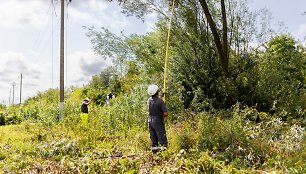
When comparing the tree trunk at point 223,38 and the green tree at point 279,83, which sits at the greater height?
the tree trunk at point 223,38

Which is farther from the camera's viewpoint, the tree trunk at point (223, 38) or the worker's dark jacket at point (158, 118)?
the tree trunk at point (223, 38)

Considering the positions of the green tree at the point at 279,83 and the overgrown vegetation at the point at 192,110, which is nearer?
the overgrown vegetation at the point at 192,110

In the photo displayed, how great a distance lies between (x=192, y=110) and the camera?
14258mm

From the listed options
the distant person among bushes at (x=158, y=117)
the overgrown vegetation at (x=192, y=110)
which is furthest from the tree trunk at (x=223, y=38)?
the distant person among bushes at (x=158, y=117)

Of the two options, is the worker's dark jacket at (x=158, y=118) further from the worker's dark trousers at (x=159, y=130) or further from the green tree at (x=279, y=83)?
the green tree at (x=279, y=83)

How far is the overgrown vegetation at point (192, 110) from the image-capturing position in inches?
323

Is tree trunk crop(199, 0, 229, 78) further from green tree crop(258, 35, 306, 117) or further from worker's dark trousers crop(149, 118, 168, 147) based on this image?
worker's dark trousers crop(149, 118, 168, 147)

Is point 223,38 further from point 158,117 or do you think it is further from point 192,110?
point 158,117

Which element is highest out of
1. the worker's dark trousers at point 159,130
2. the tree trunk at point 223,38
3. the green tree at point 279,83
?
the tree trunk at point 223,38

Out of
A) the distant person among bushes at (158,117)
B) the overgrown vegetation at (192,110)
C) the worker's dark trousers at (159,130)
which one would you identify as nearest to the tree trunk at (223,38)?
the overgrown vegetation at (192,110)

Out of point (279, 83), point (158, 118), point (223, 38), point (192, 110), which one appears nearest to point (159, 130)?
point (158, 118)

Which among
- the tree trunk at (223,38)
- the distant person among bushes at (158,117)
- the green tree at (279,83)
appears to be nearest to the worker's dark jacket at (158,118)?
the distant person among bushes at (158,117)

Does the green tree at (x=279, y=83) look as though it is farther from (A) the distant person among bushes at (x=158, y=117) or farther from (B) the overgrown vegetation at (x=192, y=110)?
(A) the distant person among bushes at (x=158, y=117)

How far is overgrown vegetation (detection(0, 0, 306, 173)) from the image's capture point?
8203 millimetres
